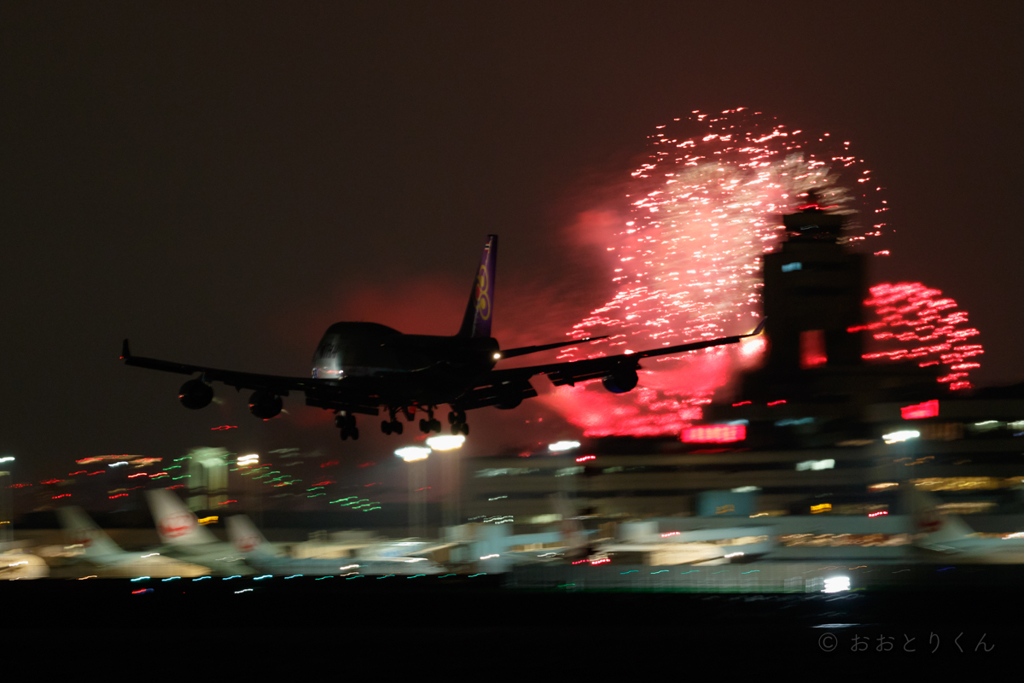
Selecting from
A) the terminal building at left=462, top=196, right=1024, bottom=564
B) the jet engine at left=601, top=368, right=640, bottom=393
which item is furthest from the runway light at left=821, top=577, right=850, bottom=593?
the terminal building at left=462, top=196, right=1024, bottom=564

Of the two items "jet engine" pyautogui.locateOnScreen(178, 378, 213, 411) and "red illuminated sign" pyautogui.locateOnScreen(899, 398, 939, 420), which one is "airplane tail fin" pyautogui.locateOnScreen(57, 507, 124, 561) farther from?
"red illuminated sign" pyautogui.locateOnScreen(899, 398, 939, 420)

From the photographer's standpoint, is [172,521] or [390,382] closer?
[390,382]

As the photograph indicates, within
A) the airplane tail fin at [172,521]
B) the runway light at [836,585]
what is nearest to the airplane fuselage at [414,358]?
the runway light at [836,585]

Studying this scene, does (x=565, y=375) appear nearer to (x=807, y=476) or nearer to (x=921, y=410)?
(x=807, y=476)

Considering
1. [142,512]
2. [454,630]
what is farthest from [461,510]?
[454,630]

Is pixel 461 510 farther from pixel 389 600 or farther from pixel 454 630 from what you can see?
pixel 454 630

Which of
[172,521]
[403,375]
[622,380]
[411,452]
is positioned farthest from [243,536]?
[622,380]
